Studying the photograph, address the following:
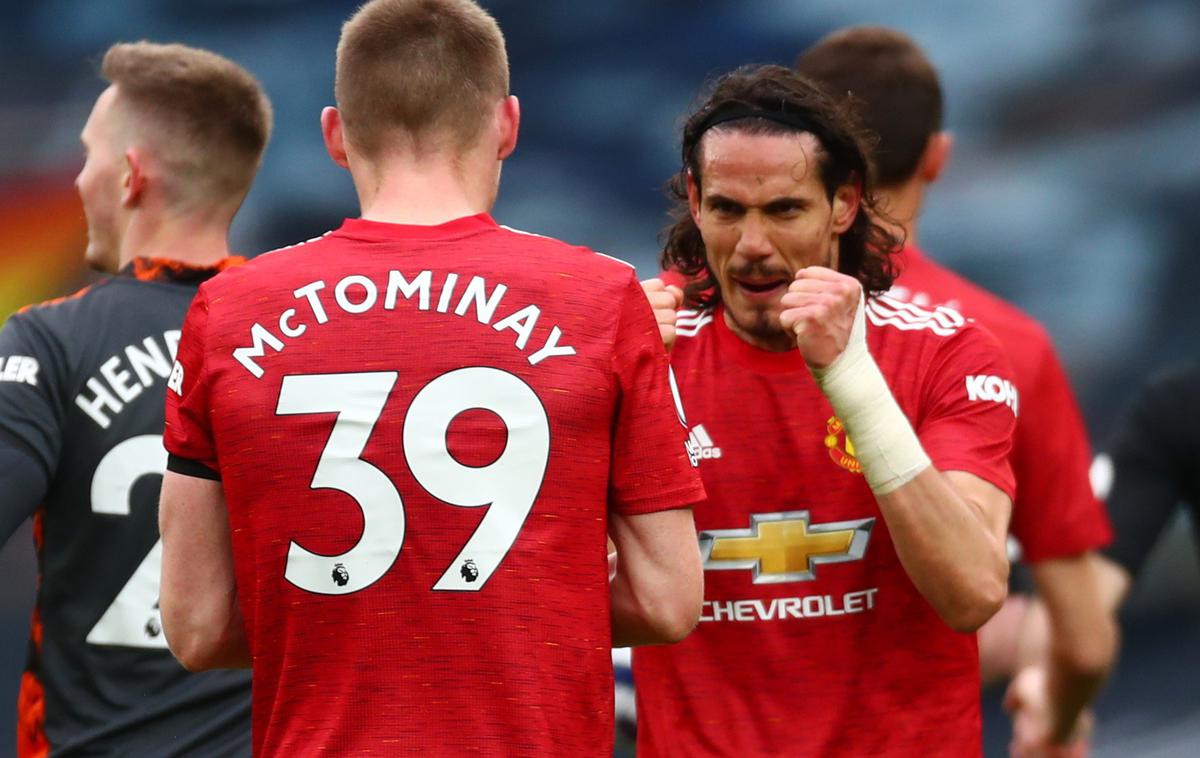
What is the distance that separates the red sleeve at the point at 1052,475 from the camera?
12.8ft

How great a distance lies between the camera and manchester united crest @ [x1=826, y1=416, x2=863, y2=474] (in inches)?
117

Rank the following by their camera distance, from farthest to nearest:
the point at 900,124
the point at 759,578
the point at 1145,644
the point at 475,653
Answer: the point at 1145,644 → the point at 900,124 → the point at 759,578 → the point at 475,653

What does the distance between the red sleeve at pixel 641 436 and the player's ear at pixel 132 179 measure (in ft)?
4.92

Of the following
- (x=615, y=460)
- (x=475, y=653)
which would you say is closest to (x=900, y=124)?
(x=615, y=460)

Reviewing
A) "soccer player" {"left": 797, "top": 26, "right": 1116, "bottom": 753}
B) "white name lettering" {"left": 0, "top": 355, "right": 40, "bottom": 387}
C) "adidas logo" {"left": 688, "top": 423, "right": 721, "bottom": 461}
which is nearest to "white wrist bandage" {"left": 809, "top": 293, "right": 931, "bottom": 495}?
"adidas logo" {"left": 688, "top": 423, "right": 721, "bottom": 461}

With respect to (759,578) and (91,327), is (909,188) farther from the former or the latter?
(91,327)

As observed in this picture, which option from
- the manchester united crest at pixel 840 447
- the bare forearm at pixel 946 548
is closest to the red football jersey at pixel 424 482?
the bare forearm at pixel 946 548

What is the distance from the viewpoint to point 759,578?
117 inches

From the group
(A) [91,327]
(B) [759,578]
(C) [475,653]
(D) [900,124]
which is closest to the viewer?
(C) [475,653]

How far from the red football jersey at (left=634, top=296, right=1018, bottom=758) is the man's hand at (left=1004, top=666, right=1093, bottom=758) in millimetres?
1443

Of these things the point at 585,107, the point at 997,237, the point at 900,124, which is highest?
the point at 900,124

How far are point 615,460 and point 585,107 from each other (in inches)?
171

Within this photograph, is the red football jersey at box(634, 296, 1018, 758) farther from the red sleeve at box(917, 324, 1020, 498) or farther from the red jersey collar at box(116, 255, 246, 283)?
the red jersey collar at box(116, 255, 246, 283)

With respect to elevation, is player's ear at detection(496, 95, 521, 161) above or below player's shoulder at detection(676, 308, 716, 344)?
above
